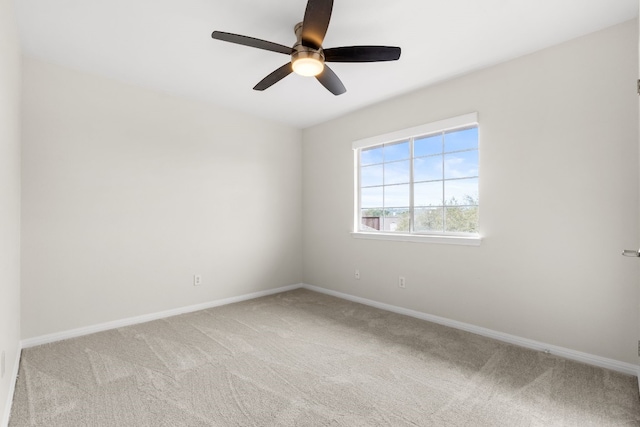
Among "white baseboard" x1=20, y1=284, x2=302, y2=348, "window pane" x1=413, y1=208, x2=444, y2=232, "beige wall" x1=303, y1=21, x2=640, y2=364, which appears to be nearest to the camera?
"beige wall" x1=303, y1=21, x2=640, y2=364

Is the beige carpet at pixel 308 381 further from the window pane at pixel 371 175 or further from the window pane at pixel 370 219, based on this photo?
the window pane at pixel 371 175

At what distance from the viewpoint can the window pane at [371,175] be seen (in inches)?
156

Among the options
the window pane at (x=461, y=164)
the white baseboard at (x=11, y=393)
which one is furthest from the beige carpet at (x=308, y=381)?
the window pane at (x=461, y=164)

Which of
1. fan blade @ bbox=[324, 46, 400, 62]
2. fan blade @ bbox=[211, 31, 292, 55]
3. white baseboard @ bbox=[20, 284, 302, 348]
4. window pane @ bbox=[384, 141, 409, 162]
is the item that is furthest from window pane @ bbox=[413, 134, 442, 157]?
white baseboard @ bbox=[20, 284, 302, 348]

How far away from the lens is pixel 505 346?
268 cm

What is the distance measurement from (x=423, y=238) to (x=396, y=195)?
0.66 m

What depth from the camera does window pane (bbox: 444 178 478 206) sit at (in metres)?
3.12

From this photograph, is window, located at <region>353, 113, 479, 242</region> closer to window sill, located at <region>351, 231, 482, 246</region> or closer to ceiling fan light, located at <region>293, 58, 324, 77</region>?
window sill, located at <region>351, 231, 482, 246</region>

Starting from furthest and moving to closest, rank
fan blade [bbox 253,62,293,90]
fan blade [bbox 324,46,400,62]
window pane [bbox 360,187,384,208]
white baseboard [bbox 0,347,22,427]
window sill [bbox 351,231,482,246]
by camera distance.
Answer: window pane [bbox 360,187,384,208] < window sill [bbox 351,231,482,246] < fan blade [bbox 253,62,293,90] < fan blade [bbox 324,46,400,62] < white baseboard [bbox 0,347,22,427]

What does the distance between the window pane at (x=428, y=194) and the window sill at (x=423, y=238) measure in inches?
14.8

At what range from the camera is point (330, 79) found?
2.48 m

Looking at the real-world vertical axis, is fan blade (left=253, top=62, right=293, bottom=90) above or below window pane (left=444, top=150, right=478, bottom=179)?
above

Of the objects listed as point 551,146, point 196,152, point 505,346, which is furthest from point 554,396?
point 196,152

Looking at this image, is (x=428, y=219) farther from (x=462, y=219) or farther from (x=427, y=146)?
(x=427, y=146)
